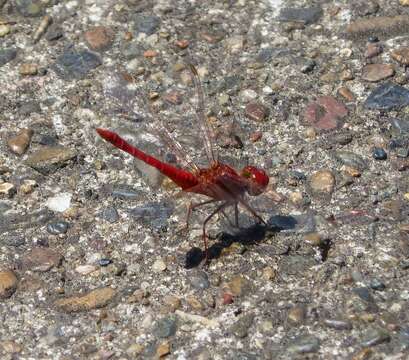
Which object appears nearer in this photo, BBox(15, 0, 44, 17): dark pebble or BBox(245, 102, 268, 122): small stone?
BBox(245, 102, 268, 122): small stone

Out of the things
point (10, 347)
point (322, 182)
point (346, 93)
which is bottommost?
point (10, 347)

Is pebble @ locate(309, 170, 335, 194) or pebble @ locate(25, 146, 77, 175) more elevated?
pebble @ locate(25, 146, 77, 175)

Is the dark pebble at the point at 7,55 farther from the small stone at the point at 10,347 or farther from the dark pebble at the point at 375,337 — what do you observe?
the dark pebble at the point at 375,337

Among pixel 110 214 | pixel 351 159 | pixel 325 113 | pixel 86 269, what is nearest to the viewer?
pixel 86 269

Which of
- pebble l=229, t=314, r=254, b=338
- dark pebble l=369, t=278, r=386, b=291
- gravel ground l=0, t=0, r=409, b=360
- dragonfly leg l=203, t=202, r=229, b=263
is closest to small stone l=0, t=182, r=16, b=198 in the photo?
gravel ground l=0, t=0, r=409, b=360

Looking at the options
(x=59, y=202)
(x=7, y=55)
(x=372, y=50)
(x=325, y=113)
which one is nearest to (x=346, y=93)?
→ (x=325, y=113)

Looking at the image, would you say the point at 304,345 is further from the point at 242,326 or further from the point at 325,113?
the point at 325,113

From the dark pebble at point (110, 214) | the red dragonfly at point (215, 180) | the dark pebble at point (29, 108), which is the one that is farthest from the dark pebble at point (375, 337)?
the dark pebble at point (29, 108)

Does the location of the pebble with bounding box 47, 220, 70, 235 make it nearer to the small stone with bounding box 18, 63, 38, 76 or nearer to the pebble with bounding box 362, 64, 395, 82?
the small stone with bounding box 18, 63, 38, 76
